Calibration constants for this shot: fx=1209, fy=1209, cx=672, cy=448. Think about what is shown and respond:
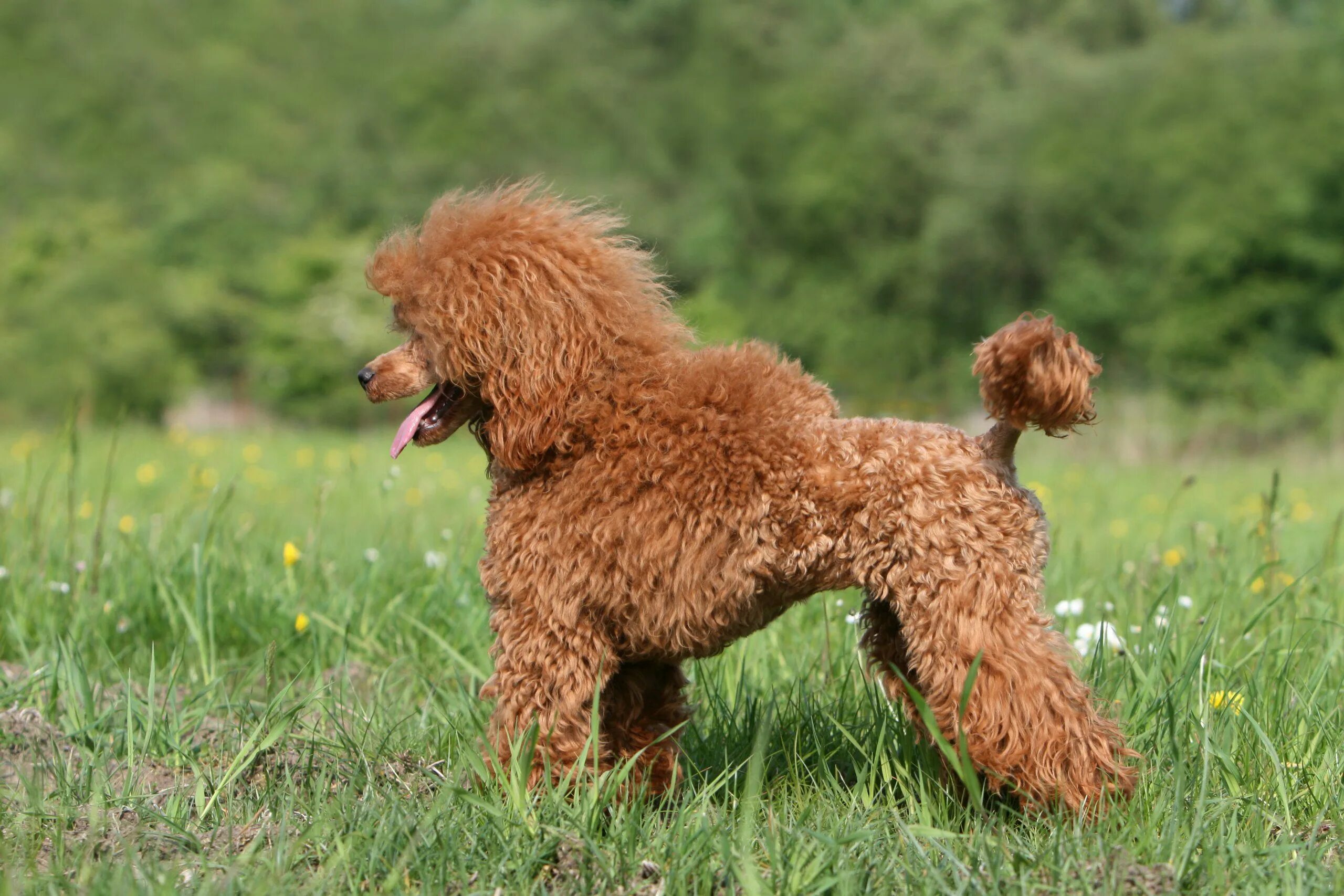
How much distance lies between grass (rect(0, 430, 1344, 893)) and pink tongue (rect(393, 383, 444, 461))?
2.30 feet

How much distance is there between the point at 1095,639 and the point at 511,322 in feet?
7.28

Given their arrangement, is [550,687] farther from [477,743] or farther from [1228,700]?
[1228,700]

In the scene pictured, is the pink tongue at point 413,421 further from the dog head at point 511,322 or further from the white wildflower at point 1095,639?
the white wildflower at point 1095,639

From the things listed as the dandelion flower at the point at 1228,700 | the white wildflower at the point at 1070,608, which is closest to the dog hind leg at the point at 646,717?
the dandelion flower at the point at 1228,700

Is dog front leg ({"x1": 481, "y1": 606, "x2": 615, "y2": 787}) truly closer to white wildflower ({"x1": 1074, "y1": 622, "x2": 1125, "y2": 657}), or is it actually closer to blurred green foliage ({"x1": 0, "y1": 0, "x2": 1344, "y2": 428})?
white wildflower ({"x1": 1074, "y1": 622, "x2": 1125, "y2": 657})

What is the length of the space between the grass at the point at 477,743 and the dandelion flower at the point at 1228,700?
19 millimetres

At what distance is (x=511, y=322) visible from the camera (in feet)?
9.58

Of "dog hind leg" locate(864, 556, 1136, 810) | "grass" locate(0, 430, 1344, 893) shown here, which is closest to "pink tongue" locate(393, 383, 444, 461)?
"grass" locate(0, 430, 1344, 893)

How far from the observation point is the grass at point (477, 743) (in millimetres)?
2607

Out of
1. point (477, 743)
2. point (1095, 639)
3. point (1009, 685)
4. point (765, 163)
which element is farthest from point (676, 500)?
point (765, 163)

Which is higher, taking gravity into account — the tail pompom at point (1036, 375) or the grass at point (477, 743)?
the tail pompom at point (1036, 375)

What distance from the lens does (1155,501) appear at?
1036 cm

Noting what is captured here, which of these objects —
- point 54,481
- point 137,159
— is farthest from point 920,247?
point 54,481

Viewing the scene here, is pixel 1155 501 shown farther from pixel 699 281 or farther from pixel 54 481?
pixel 699 281
